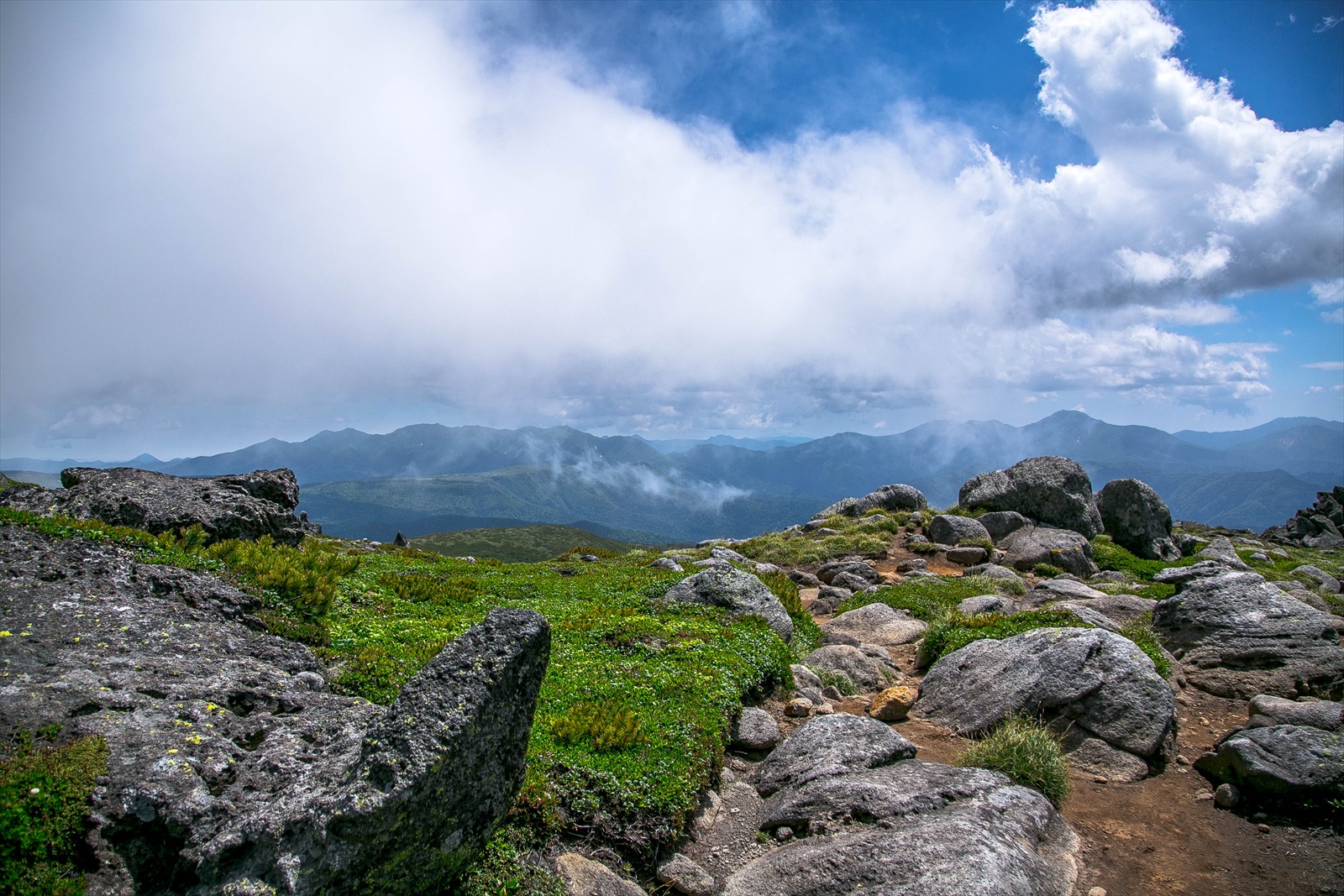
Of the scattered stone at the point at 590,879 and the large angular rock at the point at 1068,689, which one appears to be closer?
the scattered stone at the point at 590,879

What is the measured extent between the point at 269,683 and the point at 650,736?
6139 millimetres

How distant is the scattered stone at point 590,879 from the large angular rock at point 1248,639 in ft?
50.8

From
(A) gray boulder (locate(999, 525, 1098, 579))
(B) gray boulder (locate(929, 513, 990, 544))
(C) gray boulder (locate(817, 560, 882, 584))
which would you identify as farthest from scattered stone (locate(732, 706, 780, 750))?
(B) gray boulder (locate(929, 513, 990, 544))

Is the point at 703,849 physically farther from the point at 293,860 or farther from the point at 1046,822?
the point at 293,860

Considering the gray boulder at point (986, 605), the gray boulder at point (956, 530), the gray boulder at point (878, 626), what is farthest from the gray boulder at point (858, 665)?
the gray boulder at point (956, 530)

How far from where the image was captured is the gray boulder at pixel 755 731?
12633 millimetres

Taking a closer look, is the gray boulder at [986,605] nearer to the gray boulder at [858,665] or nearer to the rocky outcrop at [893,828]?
the gray boulder at [858,665]

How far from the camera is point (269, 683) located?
9555mm

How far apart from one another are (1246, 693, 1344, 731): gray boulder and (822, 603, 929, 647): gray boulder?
329 inches

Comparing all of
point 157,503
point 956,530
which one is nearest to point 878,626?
point 956,530

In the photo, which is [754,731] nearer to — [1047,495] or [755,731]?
[755,731]

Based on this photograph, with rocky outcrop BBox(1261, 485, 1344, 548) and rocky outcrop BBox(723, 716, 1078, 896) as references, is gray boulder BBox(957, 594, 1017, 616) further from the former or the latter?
rocky outcrop BBox(1261, 485, 1344, 548)

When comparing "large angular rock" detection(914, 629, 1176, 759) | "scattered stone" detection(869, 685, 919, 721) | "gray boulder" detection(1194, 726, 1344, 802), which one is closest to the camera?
"gray boulder" detection(1194, 726, 1344, 802)

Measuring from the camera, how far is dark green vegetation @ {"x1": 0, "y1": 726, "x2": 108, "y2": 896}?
550 centimetres
